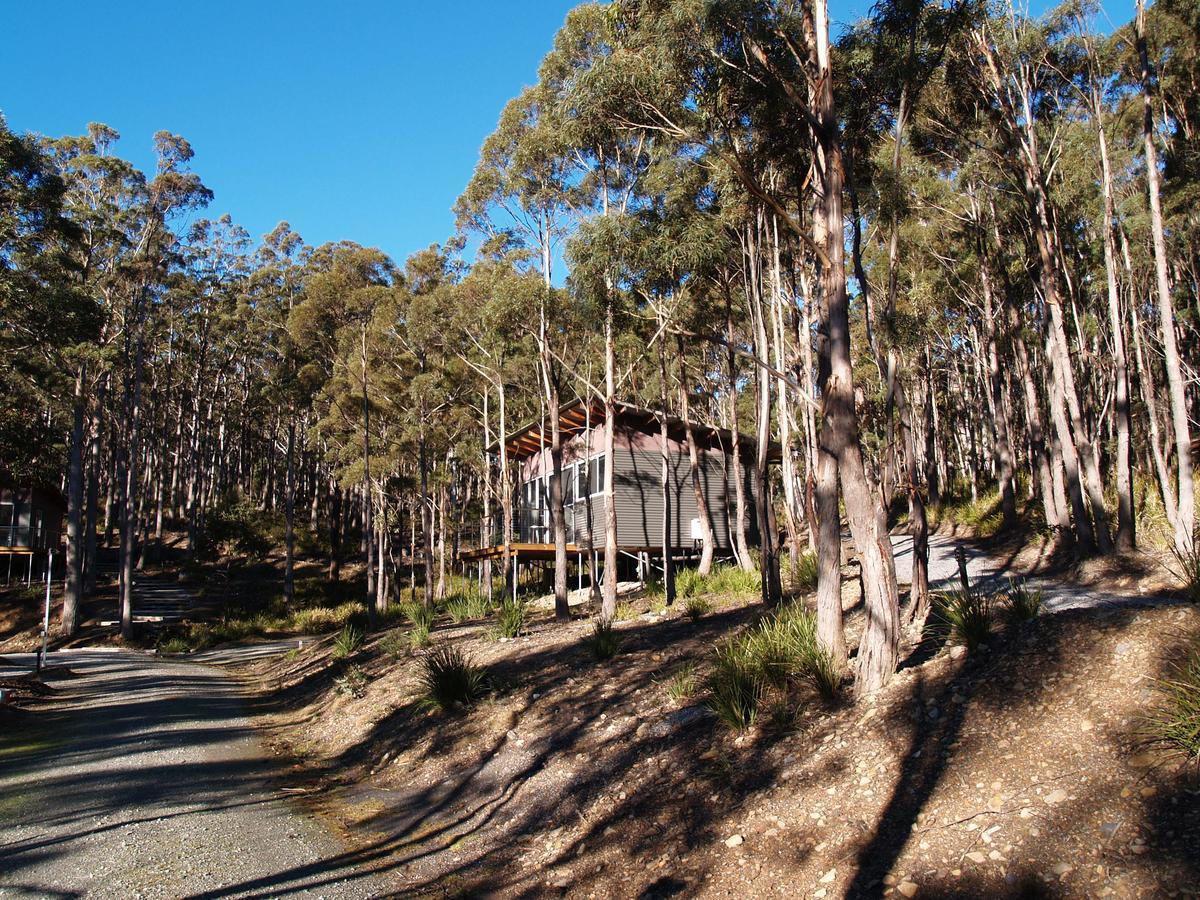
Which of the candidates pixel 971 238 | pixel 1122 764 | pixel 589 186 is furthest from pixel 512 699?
pixel 971 238

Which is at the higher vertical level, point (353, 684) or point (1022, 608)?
point (1022, 608)

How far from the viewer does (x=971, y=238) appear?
69.5 feet

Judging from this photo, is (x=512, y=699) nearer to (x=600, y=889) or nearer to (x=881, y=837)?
(x=600, y=889)

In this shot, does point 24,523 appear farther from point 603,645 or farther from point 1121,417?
point 1121,417

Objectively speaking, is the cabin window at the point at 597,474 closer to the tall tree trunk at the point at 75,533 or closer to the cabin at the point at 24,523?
the tall tree trunk at the point at 75,533

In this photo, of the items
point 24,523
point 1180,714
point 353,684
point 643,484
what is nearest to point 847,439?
point 1180,714

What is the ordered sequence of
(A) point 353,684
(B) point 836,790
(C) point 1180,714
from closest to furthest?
(C) point 1180,714
(B) point 836,790
(A) point 353,684

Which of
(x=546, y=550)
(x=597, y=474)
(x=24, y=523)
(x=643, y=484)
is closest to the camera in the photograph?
(x=643, y=484)

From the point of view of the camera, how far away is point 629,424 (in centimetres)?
2508

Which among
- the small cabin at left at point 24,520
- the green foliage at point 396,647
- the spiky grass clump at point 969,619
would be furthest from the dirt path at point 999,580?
the small cabin at left at point 24,520

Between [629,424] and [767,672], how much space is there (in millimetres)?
18089

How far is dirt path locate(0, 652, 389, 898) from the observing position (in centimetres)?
559

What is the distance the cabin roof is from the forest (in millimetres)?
1355

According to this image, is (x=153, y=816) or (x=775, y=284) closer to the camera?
(x=153, y=816)
